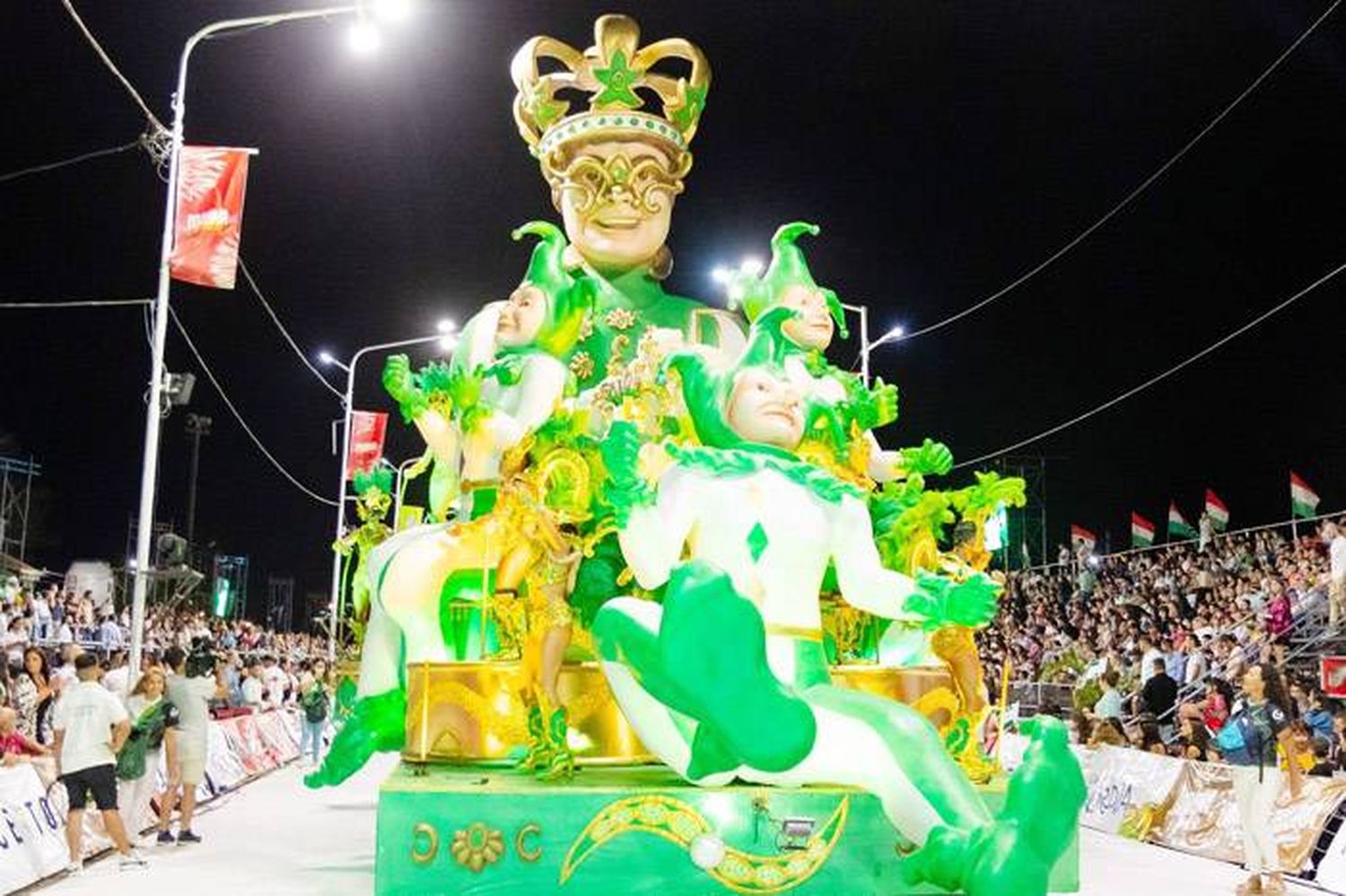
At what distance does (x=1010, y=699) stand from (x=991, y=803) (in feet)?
44.9

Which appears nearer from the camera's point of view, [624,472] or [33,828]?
[624,472]

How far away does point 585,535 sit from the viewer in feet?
19.8

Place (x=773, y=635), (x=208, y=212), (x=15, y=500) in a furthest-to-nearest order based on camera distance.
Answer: (x=15, y=500), (x=208, y=212), (x=773, y=635)

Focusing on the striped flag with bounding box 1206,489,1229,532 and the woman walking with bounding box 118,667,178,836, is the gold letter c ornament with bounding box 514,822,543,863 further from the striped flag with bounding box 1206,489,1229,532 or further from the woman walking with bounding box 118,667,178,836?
the striped flag with bounding box 1206,489,1229,532

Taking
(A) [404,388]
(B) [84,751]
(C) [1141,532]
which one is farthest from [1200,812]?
(C) [1141,532]

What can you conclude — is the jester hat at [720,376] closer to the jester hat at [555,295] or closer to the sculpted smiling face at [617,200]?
the jester hat at [555,295]

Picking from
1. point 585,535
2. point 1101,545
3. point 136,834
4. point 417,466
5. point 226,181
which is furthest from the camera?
point 1101,545

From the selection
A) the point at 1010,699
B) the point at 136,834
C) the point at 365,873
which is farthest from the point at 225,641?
the point at 365,873

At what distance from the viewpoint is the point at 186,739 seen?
9359 mm

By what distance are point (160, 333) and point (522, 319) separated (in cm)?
644

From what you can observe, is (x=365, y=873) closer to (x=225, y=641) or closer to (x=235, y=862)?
(x=235, y=862)

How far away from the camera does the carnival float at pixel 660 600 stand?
13.6 ft

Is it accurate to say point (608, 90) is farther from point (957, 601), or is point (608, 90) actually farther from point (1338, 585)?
point (1338, 585)

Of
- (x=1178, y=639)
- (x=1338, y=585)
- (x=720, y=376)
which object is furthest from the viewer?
(x=1178, y=639)
